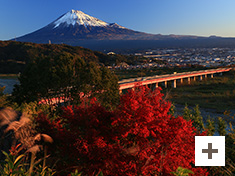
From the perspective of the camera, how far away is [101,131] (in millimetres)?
7375

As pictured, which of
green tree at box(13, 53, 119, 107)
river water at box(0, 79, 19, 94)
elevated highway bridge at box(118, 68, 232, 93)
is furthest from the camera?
elevated highway bridge at box(118, 68, 232, 93)

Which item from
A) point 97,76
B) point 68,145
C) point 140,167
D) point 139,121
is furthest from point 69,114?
point 97,76

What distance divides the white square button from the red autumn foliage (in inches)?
40.5

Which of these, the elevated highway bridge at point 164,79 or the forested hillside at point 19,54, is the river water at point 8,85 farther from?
the forested hillside at point 19,54

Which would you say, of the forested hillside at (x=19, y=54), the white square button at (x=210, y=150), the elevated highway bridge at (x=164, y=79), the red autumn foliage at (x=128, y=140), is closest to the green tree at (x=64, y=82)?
the red autumn foliage at (x=128, y=140)

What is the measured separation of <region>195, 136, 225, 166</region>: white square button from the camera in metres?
5.33

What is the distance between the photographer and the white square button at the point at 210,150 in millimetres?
5326

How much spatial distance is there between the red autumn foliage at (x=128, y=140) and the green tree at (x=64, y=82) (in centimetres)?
1140

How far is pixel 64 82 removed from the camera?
63.9 ft

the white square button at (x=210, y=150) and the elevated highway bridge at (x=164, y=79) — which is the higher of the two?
the white square button at (x=210, y=150)

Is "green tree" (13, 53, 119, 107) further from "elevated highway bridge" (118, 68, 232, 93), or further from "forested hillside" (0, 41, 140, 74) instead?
"forested hillside" (0, 41, 140, 74)

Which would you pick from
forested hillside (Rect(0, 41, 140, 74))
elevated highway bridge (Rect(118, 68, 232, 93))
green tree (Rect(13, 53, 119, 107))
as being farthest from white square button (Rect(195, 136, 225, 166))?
forested hillside (Rect(0, 41, 140, 74))

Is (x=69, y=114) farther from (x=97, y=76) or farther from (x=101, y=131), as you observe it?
(x=97, y=76)

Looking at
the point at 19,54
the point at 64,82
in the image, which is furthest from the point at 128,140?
the point at 19,54
